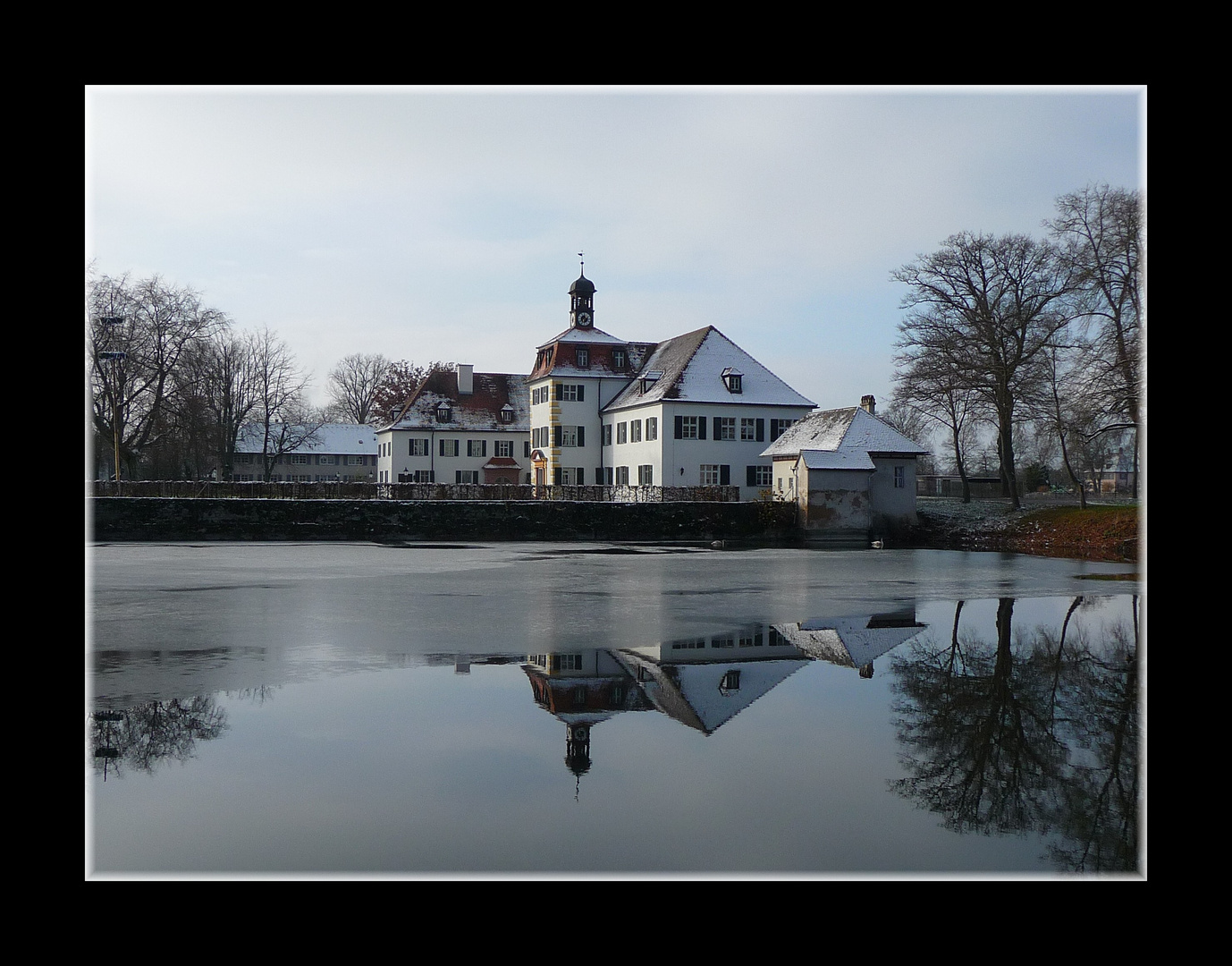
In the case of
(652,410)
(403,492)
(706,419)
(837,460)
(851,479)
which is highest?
(652,410)

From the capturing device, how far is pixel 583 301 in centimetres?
6069

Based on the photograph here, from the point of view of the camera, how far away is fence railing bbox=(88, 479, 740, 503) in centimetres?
4053

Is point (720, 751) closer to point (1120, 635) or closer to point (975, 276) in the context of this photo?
point (1120, 635)

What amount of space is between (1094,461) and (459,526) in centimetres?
2892

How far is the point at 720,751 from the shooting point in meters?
7.49

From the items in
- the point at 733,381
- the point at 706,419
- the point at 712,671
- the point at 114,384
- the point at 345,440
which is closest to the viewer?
the point at 712,671

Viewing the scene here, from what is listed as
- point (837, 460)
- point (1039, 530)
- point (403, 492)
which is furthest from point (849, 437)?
point (403, 492)

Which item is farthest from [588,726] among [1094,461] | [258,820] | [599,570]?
[1094,461]

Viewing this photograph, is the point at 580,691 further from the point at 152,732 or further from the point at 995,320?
the point at 995,320

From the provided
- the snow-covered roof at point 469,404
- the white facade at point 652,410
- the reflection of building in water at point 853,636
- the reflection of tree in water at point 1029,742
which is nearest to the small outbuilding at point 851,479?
the white facade at point 652,410

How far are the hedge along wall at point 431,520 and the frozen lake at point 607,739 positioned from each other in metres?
23.6

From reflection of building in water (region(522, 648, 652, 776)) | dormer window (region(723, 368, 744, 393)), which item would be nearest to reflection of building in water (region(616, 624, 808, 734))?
reflection of building in water (region(522, 648, 652, 776))

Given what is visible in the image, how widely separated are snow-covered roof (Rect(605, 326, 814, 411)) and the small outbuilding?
24.7 feet

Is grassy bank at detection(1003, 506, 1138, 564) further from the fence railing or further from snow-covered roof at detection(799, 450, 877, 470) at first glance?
the fence railing
